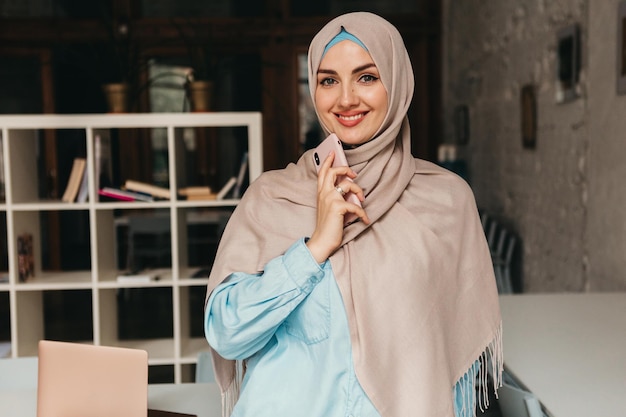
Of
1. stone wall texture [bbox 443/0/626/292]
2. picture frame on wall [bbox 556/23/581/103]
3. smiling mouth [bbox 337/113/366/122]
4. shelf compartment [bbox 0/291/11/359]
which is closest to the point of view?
smiling mouth [bbox 337/113/366/122]

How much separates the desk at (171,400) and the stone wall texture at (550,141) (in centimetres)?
185

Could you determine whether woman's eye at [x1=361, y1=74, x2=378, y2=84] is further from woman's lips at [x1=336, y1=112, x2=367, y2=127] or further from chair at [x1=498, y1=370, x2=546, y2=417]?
chair at [x1=498, y1=370, x2=546, y2=417]

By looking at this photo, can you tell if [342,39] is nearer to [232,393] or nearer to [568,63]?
[232,393]

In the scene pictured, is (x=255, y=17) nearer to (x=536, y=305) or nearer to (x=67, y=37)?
(x=67, y=37)

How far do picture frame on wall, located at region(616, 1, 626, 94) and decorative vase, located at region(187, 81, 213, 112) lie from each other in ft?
6.90

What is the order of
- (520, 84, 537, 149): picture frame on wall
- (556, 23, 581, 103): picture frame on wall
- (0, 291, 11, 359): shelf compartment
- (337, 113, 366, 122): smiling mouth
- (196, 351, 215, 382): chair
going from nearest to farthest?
(337, 113, 366, 122): smiling mouth
(196, 351, 215, 382): chair
(556, 23, 581, 103): picture frame on wall
(520, 84, 537, 149): picture frame on wall
(0, 291, 11, 359): shelf compartment

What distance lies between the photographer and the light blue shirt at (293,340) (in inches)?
52.1

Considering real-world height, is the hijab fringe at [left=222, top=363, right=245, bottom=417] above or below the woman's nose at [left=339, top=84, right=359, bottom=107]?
below

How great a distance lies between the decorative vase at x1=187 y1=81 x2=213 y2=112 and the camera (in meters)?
3.88

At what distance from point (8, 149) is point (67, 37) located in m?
3.68

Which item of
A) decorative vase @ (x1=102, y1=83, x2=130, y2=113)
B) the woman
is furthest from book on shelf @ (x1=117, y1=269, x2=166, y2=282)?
the woman

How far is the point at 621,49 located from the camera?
285 cm

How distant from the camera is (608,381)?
1782mm

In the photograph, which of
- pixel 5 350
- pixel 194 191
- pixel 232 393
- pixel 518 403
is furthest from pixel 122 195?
pixel 518 403
